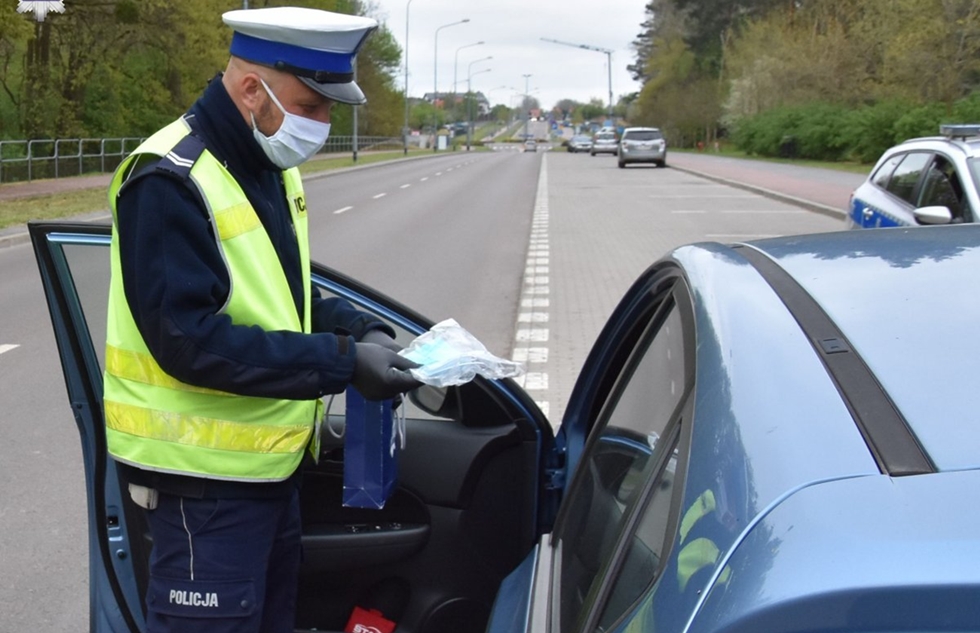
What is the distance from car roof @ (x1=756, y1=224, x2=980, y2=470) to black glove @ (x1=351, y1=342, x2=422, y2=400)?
2.48 ft

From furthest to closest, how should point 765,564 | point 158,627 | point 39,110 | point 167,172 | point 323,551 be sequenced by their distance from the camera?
point 39,110 → point 323,551 → point 158,627 → point 167,172 → point 765,564

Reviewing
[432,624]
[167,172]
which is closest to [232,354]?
[167,172]

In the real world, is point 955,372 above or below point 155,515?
above

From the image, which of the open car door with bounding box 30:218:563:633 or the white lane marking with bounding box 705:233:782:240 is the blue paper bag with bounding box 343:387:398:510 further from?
the white lane marking with bounding box 705:233:782:240

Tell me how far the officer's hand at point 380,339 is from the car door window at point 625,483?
489 mm

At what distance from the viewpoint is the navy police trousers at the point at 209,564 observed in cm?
216

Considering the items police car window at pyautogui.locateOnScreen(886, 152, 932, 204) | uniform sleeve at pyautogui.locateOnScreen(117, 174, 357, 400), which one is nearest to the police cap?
uniform sleeve at pyautogui.locateOnScreen(117, 174, 357, 400)

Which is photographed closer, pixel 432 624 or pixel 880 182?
pixel 432 624

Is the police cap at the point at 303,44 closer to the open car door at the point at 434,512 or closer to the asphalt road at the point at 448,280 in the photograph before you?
the open car door at the point at 434,512

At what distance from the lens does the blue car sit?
1.09 meters

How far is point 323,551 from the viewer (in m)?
2.86

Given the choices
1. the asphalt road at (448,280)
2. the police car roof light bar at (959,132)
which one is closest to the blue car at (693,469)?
the asphalt road at (448,280)

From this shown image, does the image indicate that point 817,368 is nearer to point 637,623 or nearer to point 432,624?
point 637,623

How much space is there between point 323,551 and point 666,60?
303 ft
